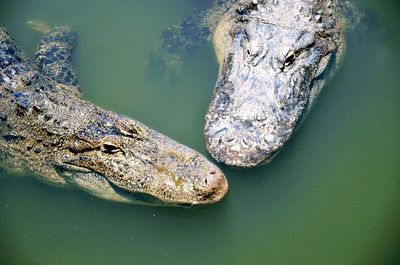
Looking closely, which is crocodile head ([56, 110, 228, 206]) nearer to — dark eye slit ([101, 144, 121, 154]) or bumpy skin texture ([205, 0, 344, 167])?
dark eye slit ([101, 144, 121, 154])

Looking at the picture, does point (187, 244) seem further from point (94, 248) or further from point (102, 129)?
point (102, 129)

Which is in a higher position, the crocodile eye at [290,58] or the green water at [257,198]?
the crocodile eye at [290,58]

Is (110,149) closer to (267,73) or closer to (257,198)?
(257,198)

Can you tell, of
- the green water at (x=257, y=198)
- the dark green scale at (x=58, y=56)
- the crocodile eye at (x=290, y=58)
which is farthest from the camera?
the dark green scale at (x=58, y=56)

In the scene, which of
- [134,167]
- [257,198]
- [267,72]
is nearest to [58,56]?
[134,167]

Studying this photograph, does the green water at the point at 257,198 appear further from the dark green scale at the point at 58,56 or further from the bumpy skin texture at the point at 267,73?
the bumpy skin texture at the point at 267,73

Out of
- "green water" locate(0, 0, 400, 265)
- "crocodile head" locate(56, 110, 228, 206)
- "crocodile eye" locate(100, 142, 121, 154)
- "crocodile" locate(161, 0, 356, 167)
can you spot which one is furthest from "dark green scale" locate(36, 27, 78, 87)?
"crocodile" locate(161, 0, 356, 167)

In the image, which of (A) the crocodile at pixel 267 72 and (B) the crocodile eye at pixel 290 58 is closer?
(A) the crocodile at pixel 267 72

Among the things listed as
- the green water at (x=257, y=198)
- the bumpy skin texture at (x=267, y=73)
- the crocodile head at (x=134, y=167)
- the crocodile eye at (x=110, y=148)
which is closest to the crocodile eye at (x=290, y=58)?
the bumpy skin texture at (x=267, y=73)
